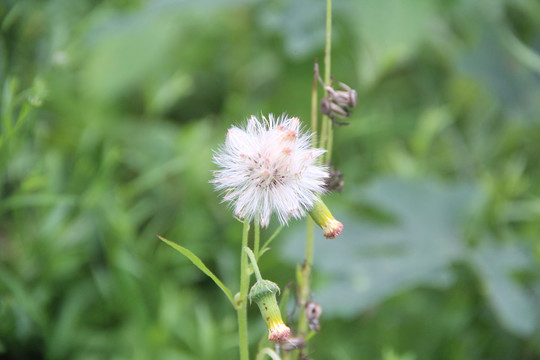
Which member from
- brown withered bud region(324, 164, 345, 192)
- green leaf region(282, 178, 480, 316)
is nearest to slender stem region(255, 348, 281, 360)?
brown withered bud region(324, 164, 345, 192)

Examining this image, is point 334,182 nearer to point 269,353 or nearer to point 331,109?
point 331,109

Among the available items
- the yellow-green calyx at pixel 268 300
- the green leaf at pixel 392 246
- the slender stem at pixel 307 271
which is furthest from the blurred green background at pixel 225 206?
the yellow-green calyx at pixel 268 300

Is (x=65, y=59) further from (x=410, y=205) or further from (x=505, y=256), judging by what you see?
(x=505, y=256)

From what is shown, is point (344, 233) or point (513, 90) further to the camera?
point (513, 90)

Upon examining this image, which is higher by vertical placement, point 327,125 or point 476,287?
point 327,125

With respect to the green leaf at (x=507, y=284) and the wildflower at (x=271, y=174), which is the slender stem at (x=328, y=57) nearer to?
the wildflower at (x=271, y=174)

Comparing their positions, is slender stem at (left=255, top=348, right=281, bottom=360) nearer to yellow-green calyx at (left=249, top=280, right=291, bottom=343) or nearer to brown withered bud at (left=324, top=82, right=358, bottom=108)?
yellow-green calyx at (left=249, top=280, right=291, bottom=343)

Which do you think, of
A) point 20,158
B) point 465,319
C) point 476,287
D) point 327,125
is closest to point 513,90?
point 476,287
